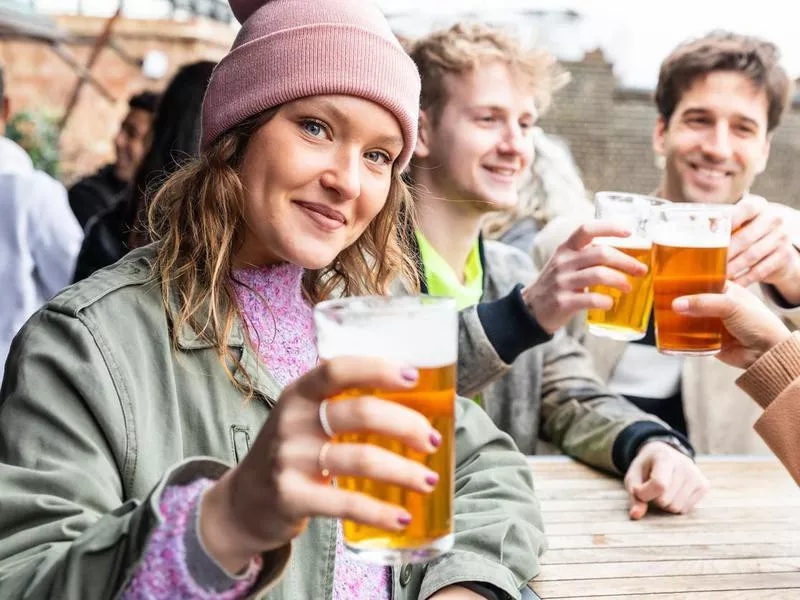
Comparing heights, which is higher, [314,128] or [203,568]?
[314,128]

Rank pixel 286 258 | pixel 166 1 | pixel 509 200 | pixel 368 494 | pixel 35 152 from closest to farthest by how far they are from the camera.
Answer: pixel 368 494 < pixel 286 258 < pixel 509 200 < pixel 35 152 < pixel 166 1

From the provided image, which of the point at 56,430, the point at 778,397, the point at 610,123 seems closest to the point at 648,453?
the point at 778,397

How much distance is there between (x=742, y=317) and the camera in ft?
6.03

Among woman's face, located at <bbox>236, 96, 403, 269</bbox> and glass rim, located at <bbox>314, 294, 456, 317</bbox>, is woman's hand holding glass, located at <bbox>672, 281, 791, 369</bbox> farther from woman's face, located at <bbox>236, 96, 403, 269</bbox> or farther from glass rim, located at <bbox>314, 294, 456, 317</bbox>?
glass rim, located at <bbox>314, 294, 456, 317</bbox>

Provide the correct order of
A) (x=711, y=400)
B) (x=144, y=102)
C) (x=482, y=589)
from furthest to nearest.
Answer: (x=144, y=102) < (x=711, y=400) < (x=482, y=589)

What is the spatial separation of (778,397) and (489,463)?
561mm

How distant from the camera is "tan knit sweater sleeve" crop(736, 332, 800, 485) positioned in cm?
174

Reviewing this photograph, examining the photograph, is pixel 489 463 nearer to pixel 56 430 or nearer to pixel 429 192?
pixel 56 430

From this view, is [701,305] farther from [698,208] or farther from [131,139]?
[131,139]

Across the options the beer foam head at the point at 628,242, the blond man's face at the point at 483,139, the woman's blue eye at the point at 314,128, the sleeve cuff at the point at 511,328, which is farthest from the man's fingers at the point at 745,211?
the woman's blue eye at the point at 314,128

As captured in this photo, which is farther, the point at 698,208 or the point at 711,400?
the point at 711,400

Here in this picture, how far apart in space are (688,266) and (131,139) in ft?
13.4

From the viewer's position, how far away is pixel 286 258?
143 cm

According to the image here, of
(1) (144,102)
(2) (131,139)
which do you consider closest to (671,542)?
(2) (131,139)
